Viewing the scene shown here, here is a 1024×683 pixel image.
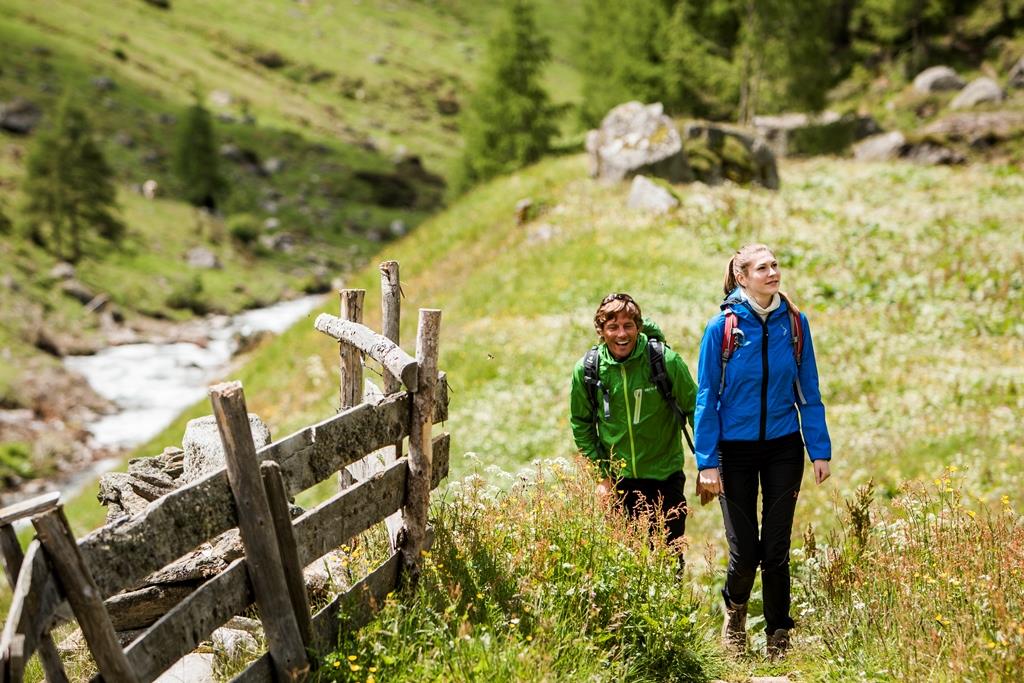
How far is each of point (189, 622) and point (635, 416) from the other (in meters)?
3.89

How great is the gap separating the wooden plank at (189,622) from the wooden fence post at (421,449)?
132cm

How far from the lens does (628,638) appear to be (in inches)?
223

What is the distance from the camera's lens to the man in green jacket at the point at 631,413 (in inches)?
268

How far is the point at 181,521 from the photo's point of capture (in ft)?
13.9

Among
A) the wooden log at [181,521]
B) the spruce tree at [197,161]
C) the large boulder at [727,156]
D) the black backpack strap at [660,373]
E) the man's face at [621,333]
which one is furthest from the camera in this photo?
Result: the spruce tree at [197,161]

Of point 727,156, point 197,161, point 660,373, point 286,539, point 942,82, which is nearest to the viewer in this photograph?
point 286,539

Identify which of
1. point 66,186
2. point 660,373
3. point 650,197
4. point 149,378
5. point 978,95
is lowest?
point 149,378

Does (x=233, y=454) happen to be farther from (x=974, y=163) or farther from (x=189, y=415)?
(x=974, y=163)

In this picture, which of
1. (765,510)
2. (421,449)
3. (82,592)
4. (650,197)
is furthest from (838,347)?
(82,592)

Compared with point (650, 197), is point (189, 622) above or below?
below

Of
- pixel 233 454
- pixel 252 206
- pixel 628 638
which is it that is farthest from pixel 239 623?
pixel 252 206

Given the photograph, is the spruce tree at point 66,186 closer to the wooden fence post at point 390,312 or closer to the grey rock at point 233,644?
the wooden fence post at point 390,312

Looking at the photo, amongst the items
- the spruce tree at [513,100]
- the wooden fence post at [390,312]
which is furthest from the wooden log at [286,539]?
the spruce tree at [513,100]

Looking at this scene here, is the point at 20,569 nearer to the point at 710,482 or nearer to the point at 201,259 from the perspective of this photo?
the point at 710,482
